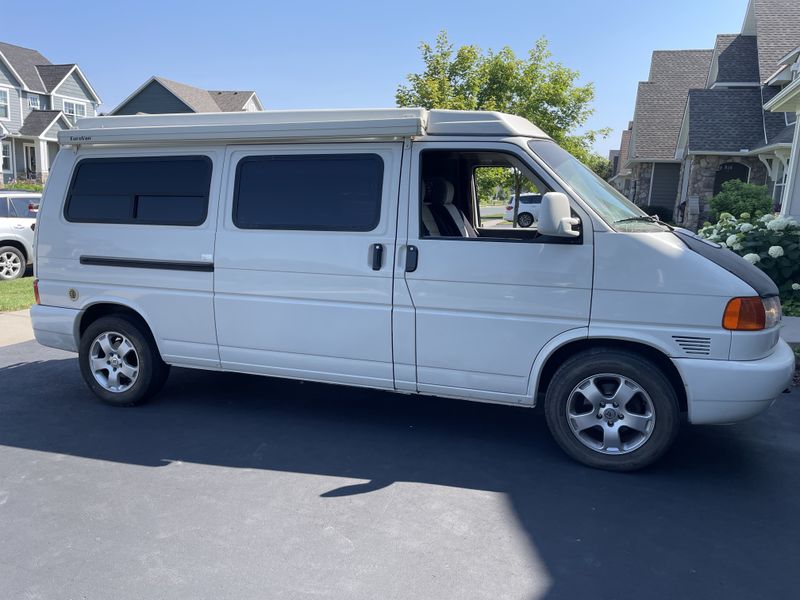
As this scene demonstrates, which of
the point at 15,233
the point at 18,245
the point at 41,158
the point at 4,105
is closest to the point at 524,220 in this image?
the point at 15,233

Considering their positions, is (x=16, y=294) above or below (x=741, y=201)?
below

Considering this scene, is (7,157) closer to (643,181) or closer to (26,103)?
(26,103)

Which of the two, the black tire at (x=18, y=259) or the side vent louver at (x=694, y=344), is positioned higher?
the side vent louver at (x=694, y=344)

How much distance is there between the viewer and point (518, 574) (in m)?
3.22

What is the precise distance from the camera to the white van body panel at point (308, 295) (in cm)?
466

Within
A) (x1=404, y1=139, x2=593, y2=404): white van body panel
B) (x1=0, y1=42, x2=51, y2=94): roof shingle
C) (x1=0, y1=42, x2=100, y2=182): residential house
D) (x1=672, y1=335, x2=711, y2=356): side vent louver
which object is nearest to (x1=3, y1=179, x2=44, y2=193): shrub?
Answer: (x1=0, y1=42, x2=100, y2=182): residential house

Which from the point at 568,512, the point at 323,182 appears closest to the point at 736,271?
the point at 568,512

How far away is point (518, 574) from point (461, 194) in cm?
339

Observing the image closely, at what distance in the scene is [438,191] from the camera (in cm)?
507

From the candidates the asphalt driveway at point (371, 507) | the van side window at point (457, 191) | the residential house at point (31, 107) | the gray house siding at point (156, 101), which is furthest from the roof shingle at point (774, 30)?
the residential house at point (31, 107)

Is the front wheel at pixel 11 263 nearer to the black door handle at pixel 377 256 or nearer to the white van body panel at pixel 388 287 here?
the white van body panel at pixel 388 287

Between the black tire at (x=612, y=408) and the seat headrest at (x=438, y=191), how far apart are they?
1.58m

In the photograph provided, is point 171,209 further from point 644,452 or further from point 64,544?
point 644,452

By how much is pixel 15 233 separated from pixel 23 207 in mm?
716
